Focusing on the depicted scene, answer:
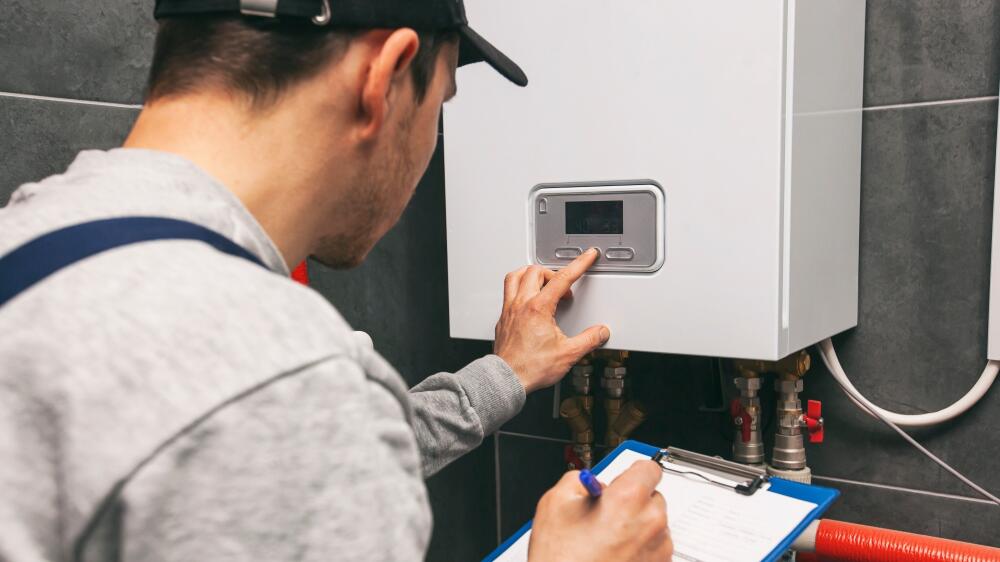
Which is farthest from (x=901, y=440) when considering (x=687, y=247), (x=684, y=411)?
(x=687, y=247)

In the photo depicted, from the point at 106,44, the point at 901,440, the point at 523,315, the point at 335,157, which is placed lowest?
the point at 901,440

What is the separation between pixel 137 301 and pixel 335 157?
0.22 m

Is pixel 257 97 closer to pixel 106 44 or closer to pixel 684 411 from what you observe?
pixel 106 44

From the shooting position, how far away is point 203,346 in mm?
304

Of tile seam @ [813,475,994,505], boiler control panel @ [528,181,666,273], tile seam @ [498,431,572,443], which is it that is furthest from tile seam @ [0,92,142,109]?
tile seam @ [813,475,994,505]

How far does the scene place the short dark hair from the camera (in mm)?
460

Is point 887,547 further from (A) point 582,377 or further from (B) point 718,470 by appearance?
(A) point 582,377

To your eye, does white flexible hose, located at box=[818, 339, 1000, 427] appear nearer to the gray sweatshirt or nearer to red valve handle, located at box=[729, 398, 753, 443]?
red valve handle, located at box=[729, 398, 753, 443]

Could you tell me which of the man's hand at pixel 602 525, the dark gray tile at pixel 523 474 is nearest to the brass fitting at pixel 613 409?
the dark gray tile at pixel 523 474

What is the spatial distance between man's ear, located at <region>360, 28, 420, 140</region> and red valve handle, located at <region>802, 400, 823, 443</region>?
0.73 m

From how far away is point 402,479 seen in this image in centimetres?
35

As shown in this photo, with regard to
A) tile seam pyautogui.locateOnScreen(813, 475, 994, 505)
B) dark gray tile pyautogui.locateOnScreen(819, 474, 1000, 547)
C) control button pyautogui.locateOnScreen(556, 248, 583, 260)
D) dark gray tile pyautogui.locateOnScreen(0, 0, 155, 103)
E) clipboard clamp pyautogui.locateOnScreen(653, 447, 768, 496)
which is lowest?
dark gray tile pyautogui.locateOnScreen(819, 474, 1000, 547)

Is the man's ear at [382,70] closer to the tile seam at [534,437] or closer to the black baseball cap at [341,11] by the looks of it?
the black baseball cap at [341,11]

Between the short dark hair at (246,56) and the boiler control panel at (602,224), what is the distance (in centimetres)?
47
